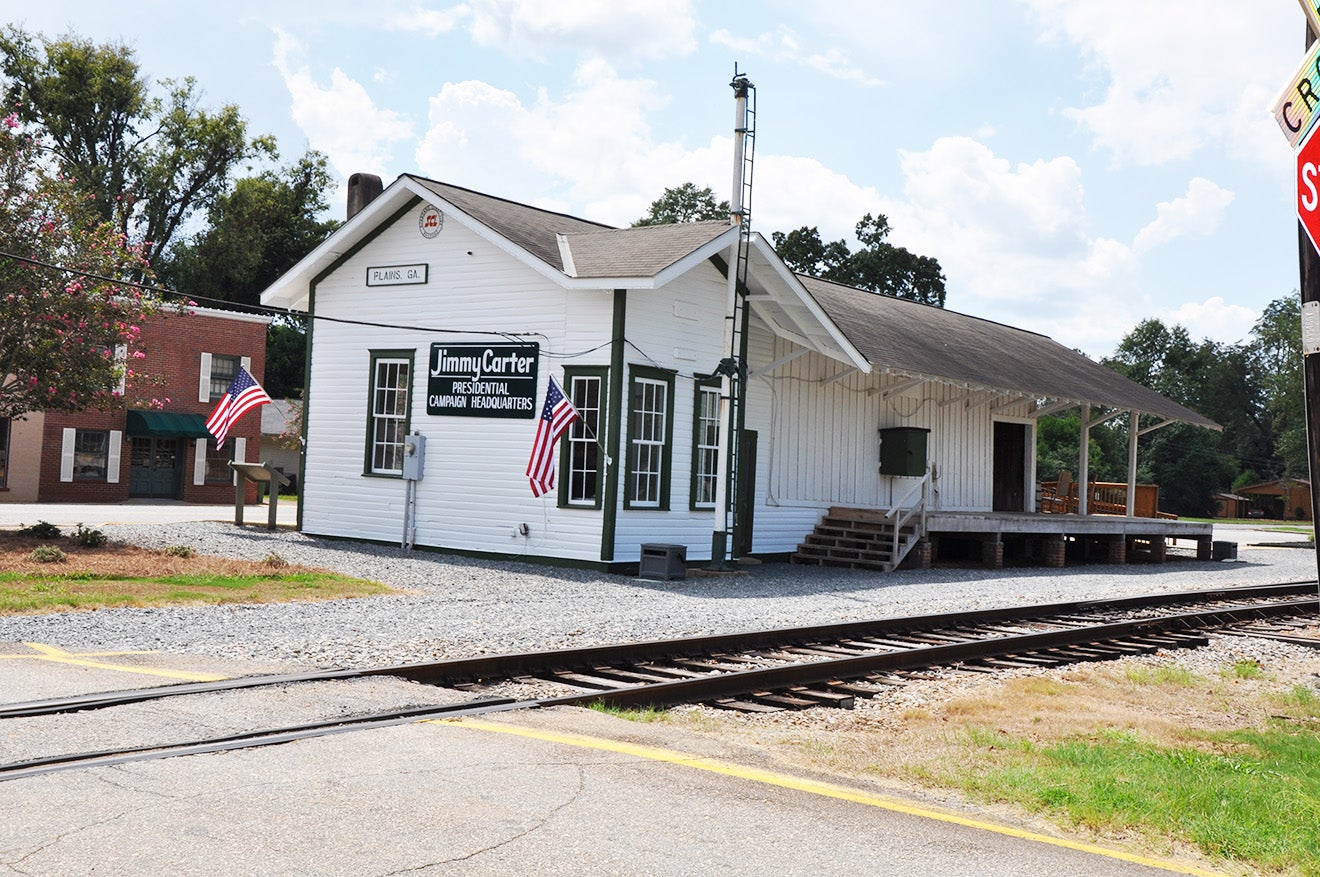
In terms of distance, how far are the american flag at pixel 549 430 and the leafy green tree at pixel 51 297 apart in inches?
298

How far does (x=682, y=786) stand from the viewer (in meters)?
5.63

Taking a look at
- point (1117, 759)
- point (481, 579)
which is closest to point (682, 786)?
point (1117, 759)

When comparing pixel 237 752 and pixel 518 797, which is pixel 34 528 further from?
pixel 518 797

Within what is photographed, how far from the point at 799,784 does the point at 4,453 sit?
35.1 meters

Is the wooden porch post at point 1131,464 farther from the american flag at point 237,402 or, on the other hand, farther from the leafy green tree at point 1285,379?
the leafy green tree at point 1285,379

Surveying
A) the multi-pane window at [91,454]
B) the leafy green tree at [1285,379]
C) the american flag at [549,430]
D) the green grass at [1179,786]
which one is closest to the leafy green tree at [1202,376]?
the leafy green tree at [1285,379]

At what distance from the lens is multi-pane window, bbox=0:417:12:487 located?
35.1m

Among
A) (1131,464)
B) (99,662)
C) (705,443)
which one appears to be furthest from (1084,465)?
(99,662)

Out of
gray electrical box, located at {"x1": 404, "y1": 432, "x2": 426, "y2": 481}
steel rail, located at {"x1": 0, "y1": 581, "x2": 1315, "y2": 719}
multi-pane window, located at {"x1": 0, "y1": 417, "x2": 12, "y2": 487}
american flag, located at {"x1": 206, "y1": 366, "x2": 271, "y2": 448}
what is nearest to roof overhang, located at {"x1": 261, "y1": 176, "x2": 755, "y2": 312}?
american flag, located at {"x1": 206, "y1": 366, "x2": 271, "y2": 448}

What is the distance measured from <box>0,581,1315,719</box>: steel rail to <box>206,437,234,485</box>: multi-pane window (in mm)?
31473

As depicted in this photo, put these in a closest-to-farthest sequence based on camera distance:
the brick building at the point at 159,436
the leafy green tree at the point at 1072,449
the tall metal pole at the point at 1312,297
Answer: the tall metal pole at the point at 1312,297 < the brick building at the point at 159,436 < the leafy green tree at the point at 1072,449

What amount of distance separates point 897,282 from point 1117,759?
5510 centimetres

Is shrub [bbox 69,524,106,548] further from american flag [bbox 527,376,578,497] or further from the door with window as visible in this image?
the door with window

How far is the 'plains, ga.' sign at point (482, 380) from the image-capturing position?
1872 cm
